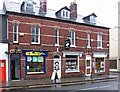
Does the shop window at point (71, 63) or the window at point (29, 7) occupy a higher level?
the window at point (29, 7)

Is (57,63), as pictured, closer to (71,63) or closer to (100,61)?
(71,63)

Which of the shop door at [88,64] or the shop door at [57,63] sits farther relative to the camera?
the shop door at [88,64]

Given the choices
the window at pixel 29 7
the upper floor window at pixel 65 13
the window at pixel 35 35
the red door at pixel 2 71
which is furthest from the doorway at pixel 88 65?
the red door at pixel 2 71

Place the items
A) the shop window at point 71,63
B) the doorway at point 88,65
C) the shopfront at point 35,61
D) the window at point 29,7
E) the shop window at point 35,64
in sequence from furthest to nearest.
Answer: the doorway at point 88,65
the shop window at point 71,63
the window at point 29,7
the shop window at point 35,64
the shopfront at point 35,61

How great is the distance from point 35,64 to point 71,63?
531 centimetres

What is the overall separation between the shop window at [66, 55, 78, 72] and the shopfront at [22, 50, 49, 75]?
3524 millimetres

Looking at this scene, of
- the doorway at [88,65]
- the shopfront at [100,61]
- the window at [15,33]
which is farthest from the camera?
the shopfront at [100,61]

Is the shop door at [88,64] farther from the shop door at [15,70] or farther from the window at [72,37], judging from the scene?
the shop door at [15,70]

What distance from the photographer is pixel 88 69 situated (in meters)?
24.5

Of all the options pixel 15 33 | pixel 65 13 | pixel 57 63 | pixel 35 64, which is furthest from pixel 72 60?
pixel 15 33

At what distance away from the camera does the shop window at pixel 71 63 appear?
2242 cm

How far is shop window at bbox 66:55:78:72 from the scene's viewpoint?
22.4m

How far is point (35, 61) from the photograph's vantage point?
19703mm

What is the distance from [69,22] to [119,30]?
19908 mm
